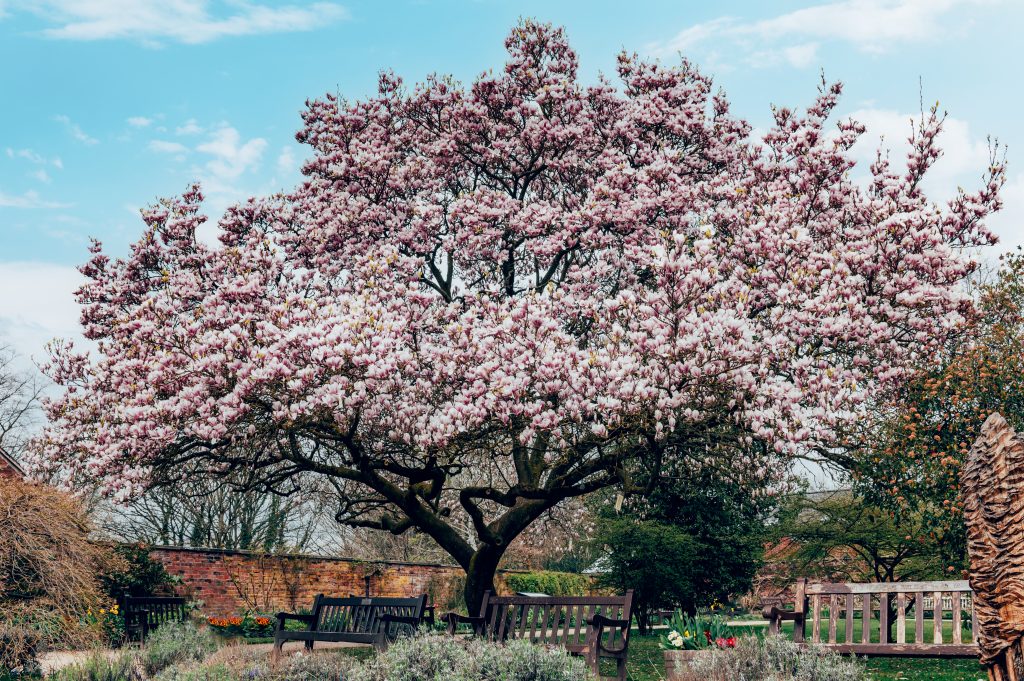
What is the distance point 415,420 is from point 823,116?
346 inches

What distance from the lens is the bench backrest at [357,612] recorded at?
1103 cm

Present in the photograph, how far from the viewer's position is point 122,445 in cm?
1183

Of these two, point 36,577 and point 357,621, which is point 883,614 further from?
point 36,577

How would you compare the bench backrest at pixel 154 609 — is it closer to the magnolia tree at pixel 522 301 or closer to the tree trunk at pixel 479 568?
the magnolia tree at pixel 522 301

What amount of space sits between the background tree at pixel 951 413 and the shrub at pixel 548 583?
13044 mm

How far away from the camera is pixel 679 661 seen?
28.0 feet

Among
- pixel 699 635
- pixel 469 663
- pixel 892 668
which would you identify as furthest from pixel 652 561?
pixel 469 663

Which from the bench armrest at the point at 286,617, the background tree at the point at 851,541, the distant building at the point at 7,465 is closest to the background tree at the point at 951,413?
the background tree at the point at 851,541

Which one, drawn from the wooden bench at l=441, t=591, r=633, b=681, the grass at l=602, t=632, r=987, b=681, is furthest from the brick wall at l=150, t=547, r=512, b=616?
the wooden bench at l=441, t=591, r=633, b=681

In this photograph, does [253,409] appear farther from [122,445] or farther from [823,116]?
[823,116]

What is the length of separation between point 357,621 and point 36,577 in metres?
3.99

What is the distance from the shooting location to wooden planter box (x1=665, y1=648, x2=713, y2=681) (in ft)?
26.6

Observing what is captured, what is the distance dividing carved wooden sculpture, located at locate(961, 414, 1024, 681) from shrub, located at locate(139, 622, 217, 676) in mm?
8383

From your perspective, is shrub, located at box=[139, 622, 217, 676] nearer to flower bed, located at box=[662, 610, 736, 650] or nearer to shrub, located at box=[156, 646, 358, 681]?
shrub, located at box=[156, 646, 358, 681]
